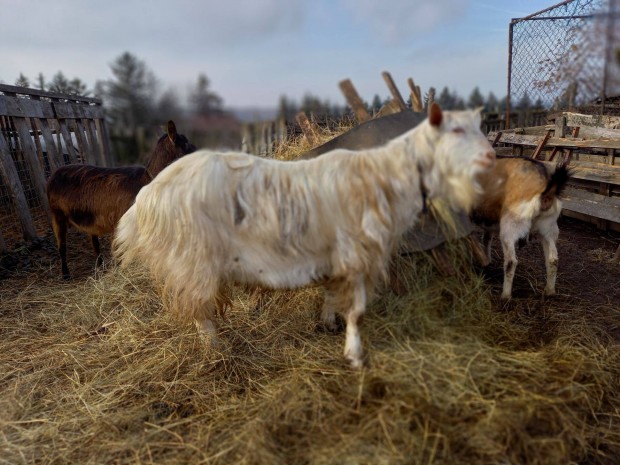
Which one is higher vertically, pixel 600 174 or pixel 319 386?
pixel 600 174

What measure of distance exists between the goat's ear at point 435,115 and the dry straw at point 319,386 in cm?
144

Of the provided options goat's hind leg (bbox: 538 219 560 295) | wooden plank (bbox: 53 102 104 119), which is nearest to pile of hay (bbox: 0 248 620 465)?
goat's hind leg (bbox: 538 219 560 295)

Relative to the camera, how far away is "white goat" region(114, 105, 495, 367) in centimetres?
266

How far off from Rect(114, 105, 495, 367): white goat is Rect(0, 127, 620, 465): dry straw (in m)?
0.53

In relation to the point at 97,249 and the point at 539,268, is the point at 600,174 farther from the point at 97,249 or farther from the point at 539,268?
the point at 97,249

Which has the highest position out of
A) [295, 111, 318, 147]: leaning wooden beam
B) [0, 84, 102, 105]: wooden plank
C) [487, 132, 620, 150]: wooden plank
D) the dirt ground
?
[0, 84, 102, 105]: wooden plank

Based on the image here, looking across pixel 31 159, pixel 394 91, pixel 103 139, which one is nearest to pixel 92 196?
pixel 31 159

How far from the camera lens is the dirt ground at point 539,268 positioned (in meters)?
4.27

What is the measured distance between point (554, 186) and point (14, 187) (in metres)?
7.79

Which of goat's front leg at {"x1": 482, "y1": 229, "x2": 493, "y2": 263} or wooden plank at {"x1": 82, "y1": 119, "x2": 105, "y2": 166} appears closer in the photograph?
goat's front leg at {"x1": 482, "y1": 229, "x2": 493, "y2": 263}

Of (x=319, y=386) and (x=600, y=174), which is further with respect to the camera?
(x=600, y=174)

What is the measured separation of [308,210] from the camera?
278 cm

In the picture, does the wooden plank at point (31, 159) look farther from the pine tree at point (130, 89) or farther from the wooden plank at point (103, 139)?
the pine tree at point (130, 89)

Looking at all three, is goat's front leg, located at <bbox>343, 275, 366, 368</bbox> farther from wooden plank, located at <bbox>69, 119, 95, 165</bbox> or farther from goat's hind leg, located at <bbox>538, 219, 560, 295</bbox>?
wooden plank, located at <bbox>69, 119, 95, 165</bbox>
